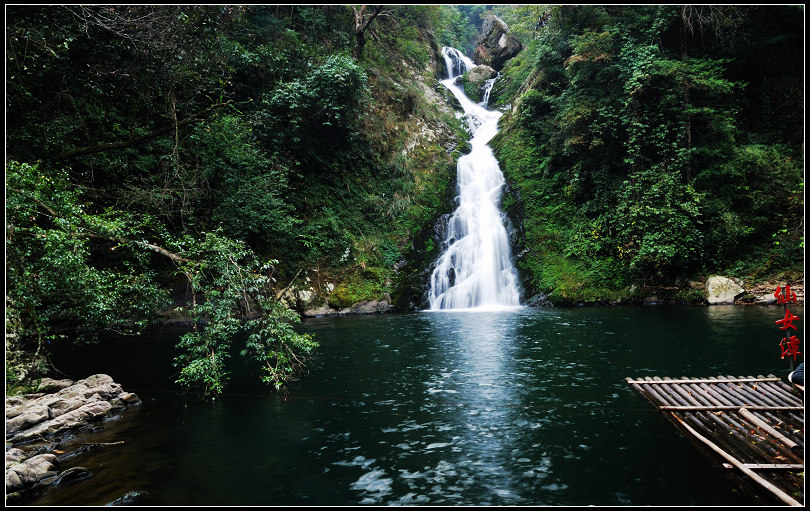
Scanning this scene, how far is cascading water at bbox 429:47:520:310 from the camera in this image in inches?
747

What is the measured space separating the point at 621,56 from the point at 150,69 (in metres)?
17.7

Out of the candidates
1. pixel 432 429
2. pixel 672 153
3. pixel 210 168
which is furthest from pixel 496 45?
pixel 432 429

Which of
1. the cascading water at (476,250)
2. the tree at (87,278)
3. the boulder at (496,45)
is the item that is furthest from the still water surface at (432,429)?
the boulder at (496,45)

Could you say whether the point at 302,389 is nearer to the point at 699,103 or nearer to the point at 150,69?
the point at 150,69

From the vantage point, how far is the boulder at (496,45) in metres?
37.8

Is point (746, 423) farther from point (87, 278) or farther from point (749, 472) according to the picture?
point (87, 278)

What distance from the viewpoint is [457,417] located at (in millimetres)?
6664

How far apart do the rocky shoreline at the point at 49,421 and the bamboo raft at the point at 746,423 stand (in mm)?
7178

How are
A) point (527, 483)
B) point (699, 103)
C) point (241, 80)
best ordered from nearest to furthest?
point (527, 483) < point (699, 103) < point (241, 80)

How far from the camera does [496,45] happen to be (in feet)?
127

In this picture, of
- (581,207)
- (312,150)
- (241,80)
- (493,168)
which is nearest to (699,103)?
(581,207)

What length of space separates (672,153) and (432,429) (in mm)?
16833

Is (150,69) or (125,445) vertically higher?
(150,69)

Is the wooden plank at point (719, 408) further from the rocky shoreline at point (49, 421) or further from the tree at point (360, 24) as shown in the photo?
the tree at point (360, 24)
